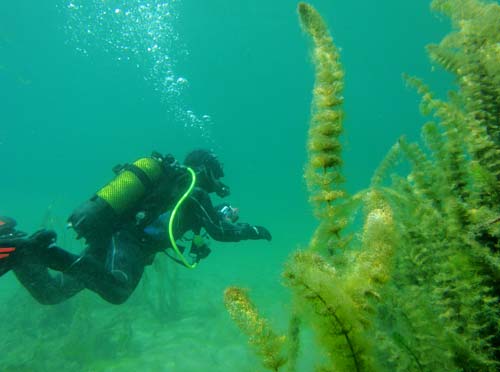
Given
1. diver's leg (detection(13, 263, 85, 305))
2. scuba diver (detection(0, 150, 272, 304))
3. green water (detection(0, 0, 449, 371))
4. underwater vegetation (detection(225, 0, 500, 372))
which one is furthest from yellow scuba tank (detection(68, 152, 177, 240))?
green water (detection(0, 0, 449, 371))

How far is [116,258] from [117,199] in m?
0.93

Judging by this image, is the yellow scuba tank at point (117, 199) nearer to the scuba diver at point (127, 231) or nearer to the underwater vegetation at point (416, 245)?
the scuba diver at point (127, 231)

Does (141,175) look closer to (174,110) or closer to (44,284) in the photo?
(44,284)

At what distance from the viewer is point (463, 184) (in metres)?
1.83

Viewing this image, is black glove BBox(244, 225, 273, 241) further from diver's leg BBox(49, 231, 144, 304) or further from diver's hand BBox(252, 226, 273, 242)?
diver's leg BBox(49, 231, 144, 304)

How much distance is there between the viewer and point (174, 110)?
84562 millimetres

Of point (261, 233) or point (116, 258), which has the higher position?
point (261, 233)

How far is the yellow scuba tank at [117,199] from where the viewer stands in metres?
4.60

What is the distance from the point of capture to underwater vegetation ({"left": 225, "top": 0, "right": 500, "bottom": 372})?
4.15 feet

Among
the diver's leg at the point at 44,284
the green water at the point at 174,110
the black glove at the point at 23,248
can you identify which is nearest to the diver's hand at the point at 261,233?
the diver's leg at the point at 44,284

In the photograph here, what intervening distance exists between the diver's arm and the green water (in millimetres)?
3616

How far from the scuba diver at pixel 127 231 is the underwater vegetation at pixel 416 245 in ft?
11.1

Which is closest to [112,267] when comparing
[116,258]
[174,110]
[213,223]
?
[116,258]

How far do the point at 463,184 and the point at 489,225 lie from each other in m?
0.45
